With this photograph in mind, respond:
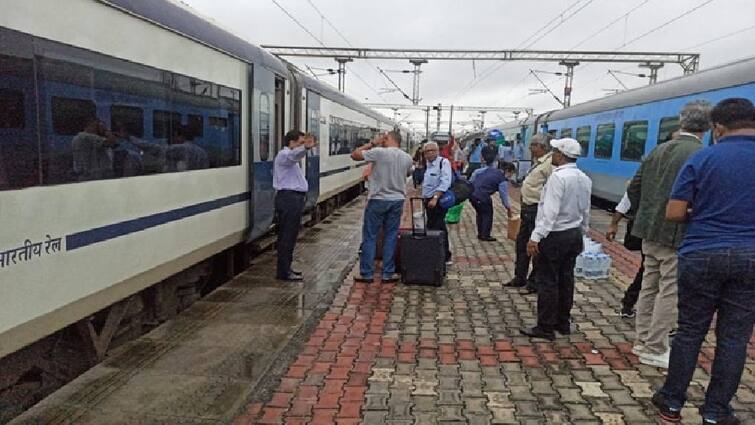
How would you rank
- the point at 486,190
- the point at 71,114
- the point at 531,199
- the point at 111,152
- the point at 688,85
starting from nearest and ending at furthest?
1. the point at 71,114
2. the point at 111,152
3. the point at 531,199
4. the point at 486,190
5. the point at 688,85

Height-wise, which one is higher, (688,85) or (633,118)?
(688,85)

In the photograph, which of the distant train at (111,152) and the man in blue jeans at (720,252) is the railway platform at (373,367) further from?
the distant train at (111,152)

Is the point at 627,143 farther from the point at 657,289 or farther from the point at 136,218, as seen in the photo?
the point at 136,218

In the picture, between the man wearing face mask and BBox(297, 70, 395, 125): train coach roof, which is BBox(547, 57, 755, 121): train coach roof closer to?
the man wearing face mask

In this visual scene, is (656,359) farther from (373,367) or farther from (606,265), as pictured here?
(606,265)

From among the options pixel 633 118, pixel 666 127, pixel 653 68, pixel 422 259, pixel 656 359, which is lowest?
pixel 656 359

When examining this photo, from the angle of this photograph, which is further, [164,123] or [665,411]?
[164,123]

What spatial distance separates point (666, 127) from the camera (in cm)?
1180

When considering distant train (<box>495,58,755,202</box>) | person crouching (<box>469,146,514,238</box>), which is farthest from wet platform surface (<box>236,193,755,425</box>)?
distant train (<box>495,58,755,202</box>)

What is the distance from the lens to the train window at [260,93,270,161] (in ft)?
25.5

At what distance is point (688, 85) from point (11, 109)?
11179 mm

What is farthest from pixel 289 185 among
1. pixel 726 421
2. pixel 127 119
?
pixel 726 421

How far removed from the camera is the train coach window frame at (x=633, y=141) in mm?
13032

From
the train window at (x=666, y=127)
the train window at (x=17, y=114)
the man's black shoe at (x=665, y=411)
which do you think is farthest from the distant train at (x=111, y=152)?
the train window at (x=666, y=127)
